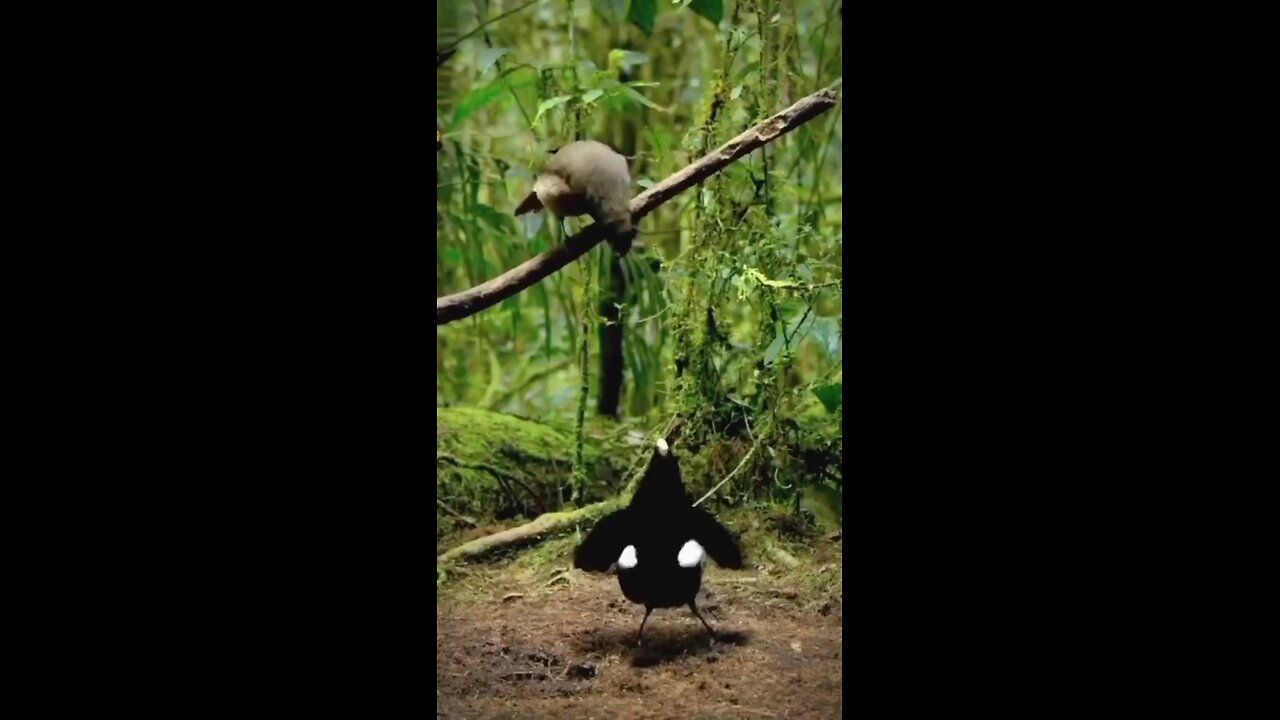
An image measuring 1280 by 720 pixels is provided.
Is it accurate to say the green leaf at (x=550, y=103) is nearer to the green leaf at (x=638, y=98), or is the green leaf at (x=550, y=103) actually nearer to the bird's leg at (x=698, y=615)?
the green leaf at (x=638, y=98)

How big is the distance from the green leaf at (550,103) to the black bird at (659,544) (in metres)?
0.53

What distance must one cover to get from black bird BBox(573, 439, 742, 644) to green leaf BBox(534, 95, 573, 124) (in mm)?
532

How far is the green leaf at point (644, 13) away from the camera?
1.63m

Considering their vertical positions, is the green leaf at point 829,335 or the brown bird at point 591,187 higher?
the brown bird at point 591,187

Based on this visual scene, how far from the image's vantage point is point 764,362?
171 centimetres

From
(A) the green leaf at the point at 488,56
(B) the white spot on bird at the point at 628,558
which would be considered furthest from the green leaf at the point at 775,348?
(A) the green leaf at the point at 488,56

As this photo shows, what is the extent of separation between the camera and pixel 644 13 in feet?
5.36

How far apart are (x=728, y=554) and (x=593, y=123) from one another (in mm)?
686

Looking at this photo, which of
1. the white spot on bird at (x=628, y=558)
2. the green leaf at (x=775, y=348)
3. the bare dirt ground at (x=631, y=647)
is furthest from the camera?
the green leaf at (x=775, y=348)

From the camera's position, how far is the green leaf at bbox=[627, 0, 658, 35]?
5.34 feet

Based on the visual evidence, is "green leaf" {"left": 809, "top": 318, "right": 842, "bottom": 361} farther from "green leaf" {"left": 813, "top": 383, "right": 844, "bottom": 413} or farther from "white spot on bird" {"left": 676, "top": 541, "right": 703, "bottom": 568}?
"white spot on bird" {"left": 676, "top": 541, "right": 703, "bottom": 568}

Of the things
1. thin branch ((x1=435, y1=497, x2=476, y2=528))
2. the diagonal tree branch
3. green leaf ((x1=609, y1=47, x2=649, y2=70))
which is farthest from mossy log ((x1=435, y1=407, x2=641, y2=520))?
green leaf ((x1=609, y1=47, x2=649, y2=70))
